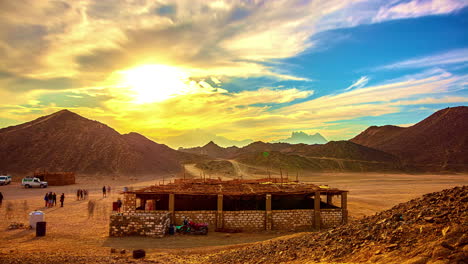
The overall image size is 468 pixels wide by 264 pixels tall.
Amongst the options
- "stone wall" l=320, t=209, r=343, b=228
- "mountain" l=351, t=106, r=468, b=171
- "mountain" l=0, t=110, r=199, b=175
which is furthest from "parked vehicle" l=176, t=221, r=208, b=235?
"mountain" l=351, t=106, r=468, b=171

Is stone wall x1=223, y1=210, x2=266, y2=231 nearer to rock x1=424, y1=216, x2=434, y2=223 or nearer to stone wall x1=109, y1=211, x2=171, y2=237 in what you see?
stone wall x1=109, y1=211, x2=171, y2=237

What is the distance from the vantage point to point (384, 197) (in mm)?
40719

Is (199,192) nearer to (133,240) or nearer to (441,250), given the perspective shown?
(133,240)

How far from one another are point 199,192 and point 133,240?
5682 millimetres

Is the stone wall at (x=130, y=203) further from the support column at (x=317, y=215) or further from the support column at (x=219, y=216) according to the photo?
the support column at (x=317, y=215)

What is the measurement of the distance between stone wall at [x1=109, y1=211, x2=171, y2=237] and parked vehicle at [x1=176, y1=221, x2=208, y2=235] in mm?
1146

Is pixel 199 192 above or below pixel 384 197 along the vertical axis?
above

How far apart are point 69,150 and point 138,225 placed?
77842mm

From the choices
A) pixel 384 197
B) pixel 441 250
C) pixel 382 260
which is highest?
pixel 441 250

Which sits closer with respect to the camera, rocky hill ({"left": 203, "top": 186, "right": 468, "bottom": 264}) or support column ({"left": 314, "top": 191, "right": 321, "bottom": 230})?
rocky hill ({"left": 203, "top": 186, "right": 468, "bottom": 264})

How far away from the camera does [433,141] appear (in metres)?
117

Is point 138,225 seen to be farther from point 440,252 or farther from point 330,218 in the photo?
point 440,252

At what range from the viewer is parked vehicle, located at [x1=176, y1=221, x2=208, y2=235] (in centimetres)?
2050

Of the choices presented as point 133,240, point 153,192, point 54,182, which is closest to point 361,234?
point 133,240
